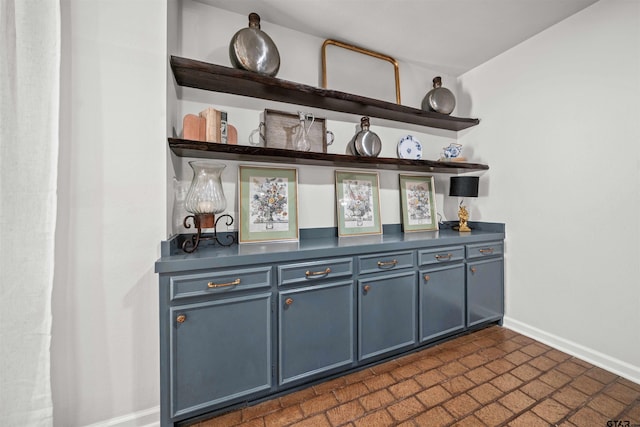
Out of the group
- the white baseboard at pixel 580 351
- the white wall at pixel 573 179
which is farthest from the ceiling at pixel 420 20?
the white baseboard at pixel 580 351

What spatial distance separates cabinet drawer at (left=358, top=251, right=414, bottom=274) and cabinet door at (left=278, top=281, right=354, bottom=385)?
168mm

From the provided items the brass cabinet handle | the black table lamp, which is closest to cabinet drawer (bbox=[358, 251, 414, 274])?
the brass cabinet handle

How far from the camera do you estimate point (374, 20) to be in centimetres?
207

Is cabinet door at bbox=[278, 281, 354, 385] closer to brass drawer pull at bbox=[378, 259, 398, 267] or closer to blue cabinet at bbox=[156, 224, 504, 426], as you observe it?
blue cabinet at bbox=[156, 224, 504, 426]

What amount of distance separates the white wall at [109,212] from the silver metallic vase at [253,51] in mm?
421

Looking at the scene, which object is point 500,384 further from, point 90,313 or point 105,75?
point 105,75

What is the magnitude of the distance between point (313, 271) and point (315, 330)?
0.39 m

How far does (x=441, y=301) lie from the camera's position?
2164mm

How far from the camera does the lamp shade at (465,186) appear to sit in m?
2.55

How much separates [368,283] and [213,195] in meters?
1.22

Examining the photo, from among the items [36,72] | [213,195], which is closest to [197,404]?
[213,195]

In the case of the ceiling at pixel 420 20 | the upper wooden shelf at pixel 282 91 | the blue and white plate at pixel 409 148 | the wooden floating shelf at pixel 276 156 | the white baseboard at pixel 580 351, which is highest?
the ceiling at pixel 420 20

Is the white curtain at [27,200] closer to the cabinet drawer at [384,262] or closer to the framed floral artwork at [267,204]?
the framed floral artwork at [267,204]

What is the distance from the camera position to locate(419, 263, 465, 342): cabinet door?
2082mm
